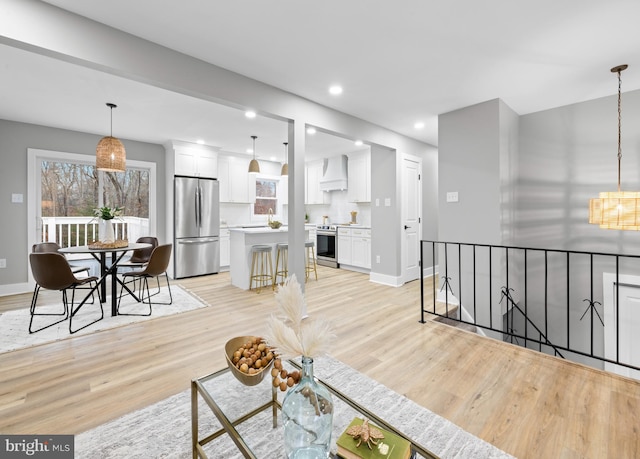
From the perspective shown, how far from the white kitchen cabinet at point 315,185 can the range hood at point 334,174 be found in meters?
0.23

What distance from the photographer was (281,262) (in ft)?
16.6

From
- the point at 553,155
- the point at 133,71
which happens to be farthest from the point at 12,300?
the point at 553,155

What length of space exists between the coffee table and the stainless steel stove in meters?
4.85

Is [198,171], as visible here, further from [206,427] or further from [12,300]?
[206,427]

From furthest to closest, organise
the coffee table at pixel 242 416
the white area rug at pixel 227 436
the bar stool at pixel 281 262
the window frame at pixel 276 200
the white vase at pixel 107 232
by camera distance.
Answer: the window frame at pixel 276 200
the bar stool at pixel 281 262
the white vase at pixel 107 232
the white area rug at pixel 227 436
the coffee table at pixel 242 416

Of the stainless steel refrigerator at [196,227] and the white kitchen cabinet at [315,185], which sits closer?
the stainless steel refrigerator at [196,227]

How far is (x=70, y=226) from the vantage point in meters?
5.20

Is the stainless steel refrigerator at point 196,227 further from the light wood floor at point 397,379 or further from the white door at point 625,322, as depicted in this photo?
the white door at point 625,322

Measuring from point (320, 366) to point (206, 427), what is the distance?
A: 0.92 m

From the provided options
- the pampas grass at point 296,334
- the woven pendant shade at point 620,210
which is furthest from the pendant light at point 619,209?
the pampas grass at point 296,334

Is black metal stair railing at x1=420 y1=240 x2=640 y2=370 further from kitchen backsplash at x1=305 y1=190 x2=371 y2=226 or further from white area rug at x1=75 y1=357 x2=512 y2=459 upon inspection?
kitchen backsplash at x1=305 y1=190 x2=371 y2=226

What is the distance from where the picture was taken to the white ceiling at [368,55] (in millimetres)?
2002

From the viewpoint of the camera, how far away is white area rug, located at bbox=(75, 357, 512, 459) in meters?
1.43

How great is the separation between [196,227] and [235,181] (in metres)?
1.52
